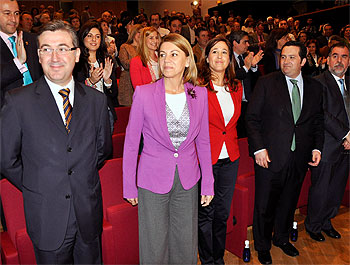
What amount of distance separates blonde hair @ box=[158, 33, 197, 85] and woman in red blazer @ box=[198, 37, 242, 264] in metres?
0.24

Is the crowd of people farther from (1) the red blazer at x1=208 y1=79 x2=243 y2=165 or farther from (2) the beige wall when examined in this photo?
(2) the beige wall

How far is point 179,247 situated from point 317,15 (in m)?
10.0

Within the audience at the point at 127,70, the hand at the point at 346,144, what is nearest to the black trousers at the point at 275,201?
the hand at the point at 346,144

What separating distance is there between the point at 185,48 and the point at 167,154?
591mm

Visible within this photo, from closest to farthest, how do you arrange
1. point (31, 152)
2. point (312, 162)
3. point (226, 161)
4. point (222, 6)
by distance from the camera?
point (31, 152), point (226, 161), point (312, 162), point (222, 6)

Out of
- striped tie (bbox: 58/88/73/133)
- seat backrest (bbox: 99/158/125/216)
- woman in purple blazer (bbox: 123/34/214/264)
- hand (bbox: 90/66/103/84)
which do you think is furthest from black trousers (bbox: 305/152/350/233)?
striped tie (bbox: 58/88/73/133)

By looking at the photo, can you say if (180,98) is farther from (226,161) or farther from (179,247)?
(179,247)

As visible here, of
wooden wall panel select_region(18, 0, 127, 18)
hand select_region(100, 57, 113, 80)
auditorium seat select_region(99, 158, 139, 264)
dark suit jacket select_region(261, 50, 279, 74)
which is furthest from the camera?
wooden wall panel select_region(18, 0, 127, 18)

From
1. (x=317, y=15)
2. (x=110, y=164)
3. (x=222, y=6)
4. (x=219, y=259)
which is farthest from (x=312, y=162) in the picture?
(x=222, y=6)

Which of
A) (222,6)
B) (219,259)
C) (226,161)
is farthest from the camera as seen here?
(222,6)

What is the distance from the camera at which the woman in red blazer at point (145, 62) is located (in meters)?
3.00

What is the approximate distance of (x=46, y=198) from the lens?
1514 millimetres

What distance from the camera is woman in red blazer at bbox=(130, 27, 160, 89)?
3002mm

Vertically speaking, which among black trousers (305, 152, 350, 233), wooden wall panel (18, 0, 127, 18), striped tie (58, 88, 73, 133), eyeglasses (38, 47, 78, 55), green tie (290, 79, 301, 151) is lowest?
black trousers (305, 152, 350, 233)
